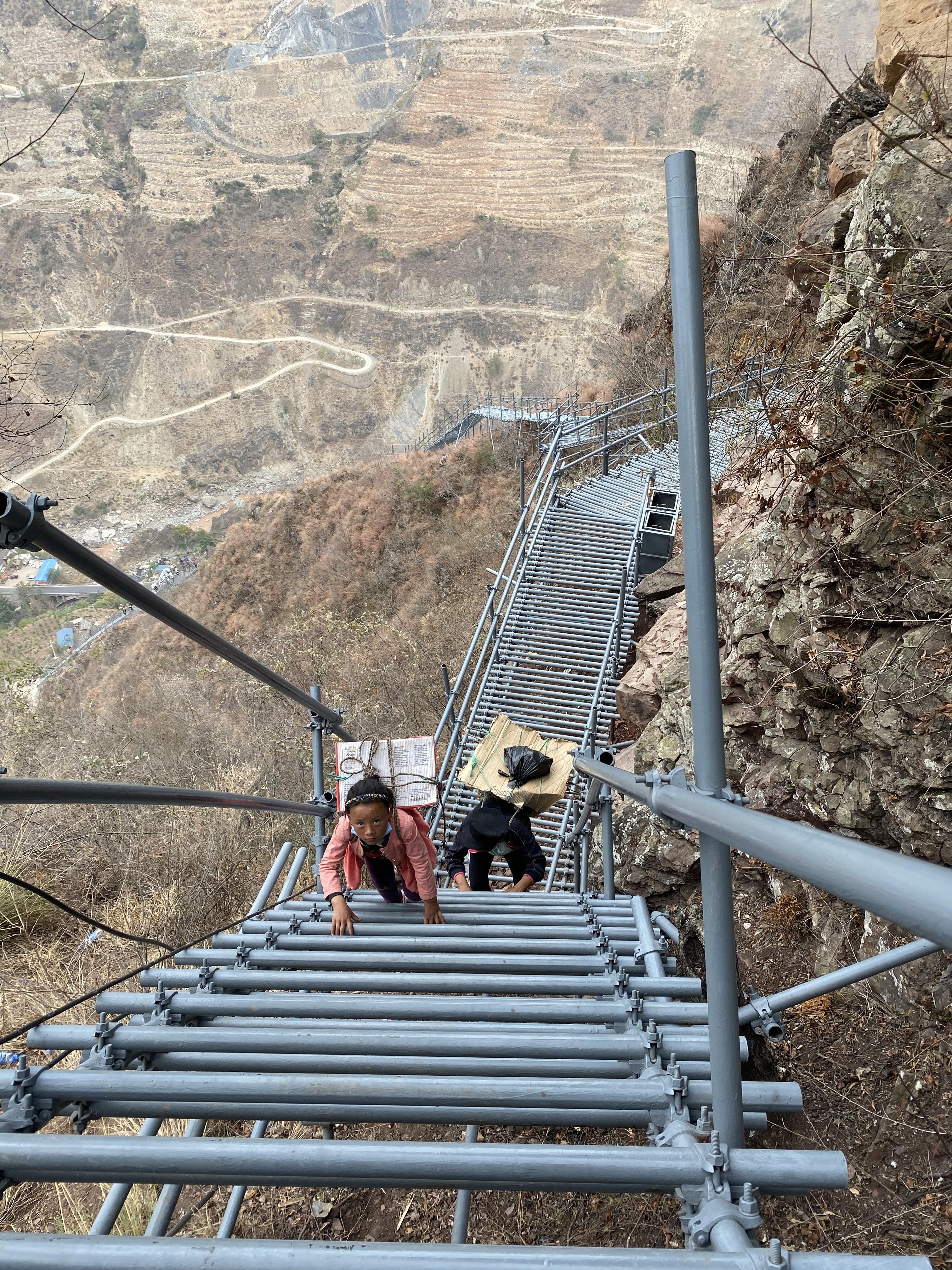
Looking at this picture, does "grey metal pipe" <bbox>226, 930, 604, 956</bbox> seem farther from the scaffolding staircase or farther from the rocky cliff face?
the rocky cliff face

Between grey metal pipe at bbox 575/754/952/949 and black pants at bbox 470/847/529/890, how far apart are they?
12.8ft

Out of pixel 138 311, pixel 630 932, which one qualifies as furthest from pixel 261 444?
pixel 630 932

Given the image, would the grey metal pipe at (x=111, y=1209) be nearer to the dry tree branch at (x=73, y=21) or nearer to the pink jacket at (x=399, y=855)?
the pink jacket at (x=399, y=855)

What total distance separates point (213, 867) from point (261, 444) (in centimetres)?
5937

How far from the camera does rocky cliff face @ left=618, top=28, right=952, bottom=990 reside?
3703 mm

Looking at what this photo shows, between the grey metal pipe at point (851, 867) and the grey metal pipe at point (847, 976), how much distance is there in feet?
3.85

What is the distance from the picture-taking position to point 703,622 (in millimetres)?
1479

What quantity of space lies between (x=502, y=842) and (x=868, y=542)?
9.29ft

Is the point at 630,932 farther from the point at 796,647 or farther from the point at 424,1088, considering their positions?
the point at 796,647

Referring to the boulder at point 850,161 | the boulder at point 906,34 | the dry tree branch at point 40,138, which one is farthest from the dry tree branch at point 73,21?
the boulder at point 850,161

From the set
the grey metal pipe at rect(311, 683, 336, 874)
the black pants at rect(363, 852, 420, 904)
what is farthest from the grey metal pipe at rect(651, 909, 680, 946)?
the grey metal pipe at rect(311, 683, 336, 874)

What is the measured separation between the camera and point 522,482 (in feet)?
36.2

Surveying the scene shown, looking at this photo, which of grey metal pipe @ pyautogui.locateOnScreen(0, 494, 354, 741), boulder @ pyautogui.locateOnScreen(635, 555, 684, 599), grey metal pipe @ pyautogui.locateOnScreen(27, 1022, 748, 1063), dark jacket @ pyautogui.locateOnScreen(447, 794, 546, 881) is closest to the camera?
grey metal pipe @ pyautogui.locateOnScreen(0, 494, 354, 741)

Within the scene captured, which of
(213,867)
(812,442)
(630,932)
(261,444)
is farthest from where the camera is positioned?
(261,444)
